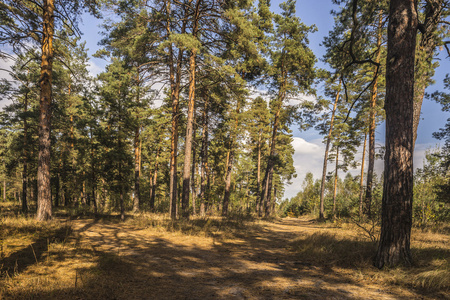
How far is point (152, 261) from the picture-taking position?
17.8 feet

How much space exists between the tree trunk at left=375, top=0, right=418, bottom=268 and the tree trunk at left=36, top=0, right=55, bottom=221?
12.0m

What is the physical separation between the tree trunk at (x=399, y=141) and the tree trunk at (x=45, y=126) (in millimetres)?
12013

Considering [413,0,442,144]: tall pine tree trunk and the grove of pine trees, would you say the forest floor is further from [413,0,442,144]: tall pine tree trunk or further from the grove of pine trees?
[413,0,442,144]: tall pine tree trunk

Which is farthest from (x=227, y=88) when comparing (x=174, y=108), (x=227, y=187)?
(x=227, y=187)

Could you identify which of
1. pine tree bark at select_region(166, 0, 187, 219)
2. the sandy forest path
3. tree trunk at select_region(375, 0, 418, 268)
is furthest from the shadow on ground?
pine tree bark at select_region(166, 0, 187, 219)

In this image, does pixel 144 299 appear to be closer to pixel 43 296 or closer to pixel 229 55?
pixel 43 296

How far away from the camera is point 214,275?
4.63m

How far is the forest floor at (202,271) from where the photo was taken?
3.54 metres

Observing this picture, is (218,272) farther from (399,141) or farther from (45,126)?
(45,126)

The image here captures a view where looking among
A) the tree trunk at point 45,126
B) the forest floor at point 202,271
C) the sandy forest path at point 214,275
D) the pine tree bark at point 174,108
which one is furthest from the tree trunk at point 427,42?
the tree trunk at point 45,126

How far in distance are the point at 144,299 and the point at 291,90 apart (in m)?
17.9

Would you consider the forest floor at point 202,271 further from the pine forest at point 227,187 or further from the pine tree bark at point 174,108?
the pine tree bark at point 174,108

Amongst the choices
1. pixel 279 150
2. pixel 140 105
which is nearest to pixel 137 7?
pixel 140 105

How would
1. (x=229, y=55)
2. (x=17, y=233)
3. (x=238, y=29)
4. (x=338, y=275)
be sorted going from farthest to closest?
(x=229, y=55), (x=238, y=29), (x=17, y=233), (x=338, y=275)
